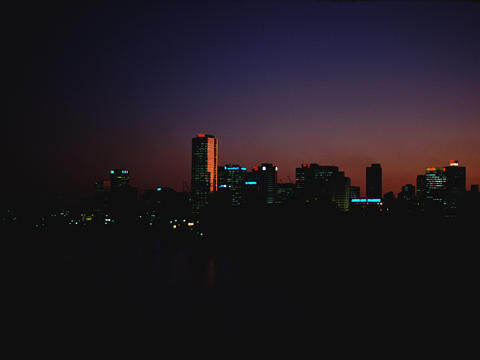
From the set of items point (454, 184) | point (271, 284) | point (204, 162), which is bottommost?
point (271, 284)

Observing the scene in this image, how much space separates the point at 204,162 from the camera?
102 m

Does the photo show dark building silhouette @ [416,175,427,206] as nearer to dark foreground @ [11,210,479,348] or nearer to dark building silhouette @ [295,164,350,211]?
dark building silhouette @ [295,164,350,211]

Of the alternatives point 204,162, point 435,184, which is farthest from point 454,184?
point 204,162

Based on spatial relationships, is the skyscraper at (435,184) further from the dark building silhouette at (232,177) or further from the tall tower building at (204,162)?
the tall tower building at (204,162)

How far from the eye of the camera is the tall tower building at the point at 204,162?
10056 cm

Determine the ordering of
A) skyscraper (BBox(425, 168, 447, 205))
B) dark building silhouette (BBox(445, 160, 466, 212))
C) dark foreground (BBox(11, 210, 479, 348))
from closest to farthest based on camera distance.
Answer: dark foreground (BBox(11, 210, 479, 348)) → dark building silhouette (BBox(445, 160, 466, 212)) → skyscraper (BBox(425, 168, 447, 205))

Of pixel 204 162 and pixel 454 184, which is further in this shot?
pixel 204 162

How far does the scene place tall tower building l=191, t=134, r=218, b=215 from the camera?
10056 centimetres

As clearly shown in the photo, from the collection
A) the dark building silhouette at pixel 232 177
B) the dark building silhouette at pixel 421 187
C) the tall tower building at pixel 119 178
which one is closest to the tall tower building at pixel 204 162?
the dark building silhouette at pixel 232 177

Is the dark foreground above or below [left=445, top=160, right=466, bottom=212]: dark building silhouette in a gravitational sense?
below

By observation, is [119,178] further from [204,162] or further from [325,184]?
[325,184]

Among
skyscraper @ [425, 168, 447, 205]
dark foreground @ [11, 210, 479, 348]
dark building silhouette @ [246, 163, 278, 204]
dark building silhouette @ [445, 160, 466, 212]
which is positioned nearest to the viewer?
dark foreground @ [11, 210, 479, 348]

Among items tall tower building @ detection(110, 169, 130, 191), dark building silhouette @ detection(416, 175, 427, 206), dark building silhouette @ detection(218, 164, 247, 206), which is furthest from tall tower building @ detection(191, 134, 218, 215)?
dark building silhouette @ detection(416, 175, 427, 206)

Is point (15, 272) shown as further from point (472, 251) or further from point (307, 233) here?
point (472, 251)
